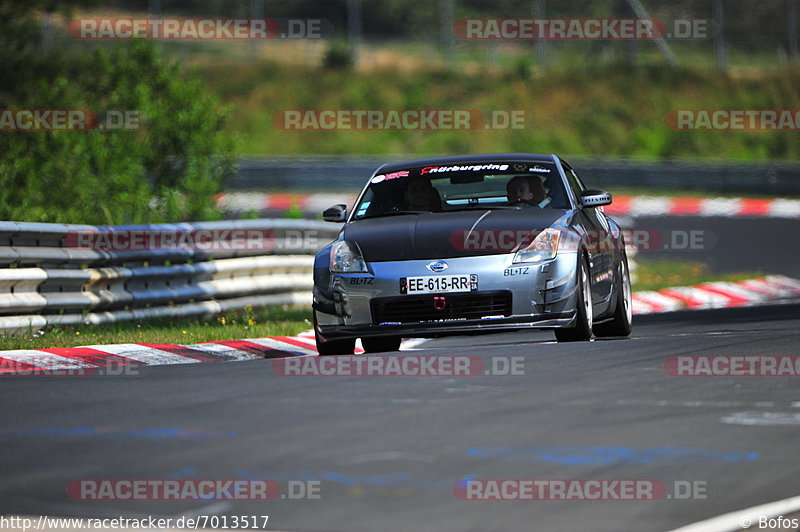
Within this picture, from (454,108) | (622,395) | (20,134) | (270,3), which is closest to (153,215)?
(20,134)

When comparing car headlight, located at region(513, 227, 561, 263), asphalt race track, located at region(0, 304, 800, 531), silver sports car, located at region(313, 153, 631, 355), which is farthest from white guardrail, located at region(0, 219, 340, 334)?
car headlight, located at region(513, 227, 561, 263)

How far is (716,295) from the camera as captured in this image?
18.3m

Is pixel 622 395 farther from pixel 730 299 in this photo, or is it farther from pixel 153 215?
pixel 153 215

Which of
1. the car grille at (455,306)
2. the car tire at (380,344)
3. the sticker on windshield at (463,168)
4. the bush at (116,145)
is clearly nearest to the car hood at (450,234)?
the car grille at (455,306)

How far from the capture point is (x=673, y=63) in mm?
45844

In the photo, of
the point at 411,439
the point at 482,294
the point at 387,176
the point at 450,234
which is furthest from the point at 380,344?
the point at 411,439

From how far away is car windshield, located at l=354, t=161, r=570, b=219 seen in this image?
437 inches

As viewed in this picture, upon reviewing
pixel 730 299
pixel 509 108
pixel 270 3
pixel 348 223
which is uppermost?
pixel 270 3

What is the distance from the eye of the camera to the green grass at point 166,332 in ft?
36.3

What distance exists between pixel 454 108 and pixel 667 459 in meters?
39.5

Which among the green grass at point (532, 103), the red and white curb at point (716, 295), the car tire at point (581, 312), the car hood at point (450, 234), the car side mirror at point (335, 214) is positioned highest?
the green grass at point (532, 103)

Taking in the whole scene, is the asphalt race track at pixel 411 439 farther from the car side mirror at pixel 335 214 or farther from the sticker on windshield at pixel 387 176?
the sticker on windshield at pixel 387 176

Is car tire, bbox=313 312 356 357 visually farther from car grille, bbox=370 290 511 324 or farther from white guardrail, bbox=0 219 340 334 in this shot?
white guardrail, bbox=0 219 340 334

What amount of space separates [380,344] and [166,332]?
2115mm
